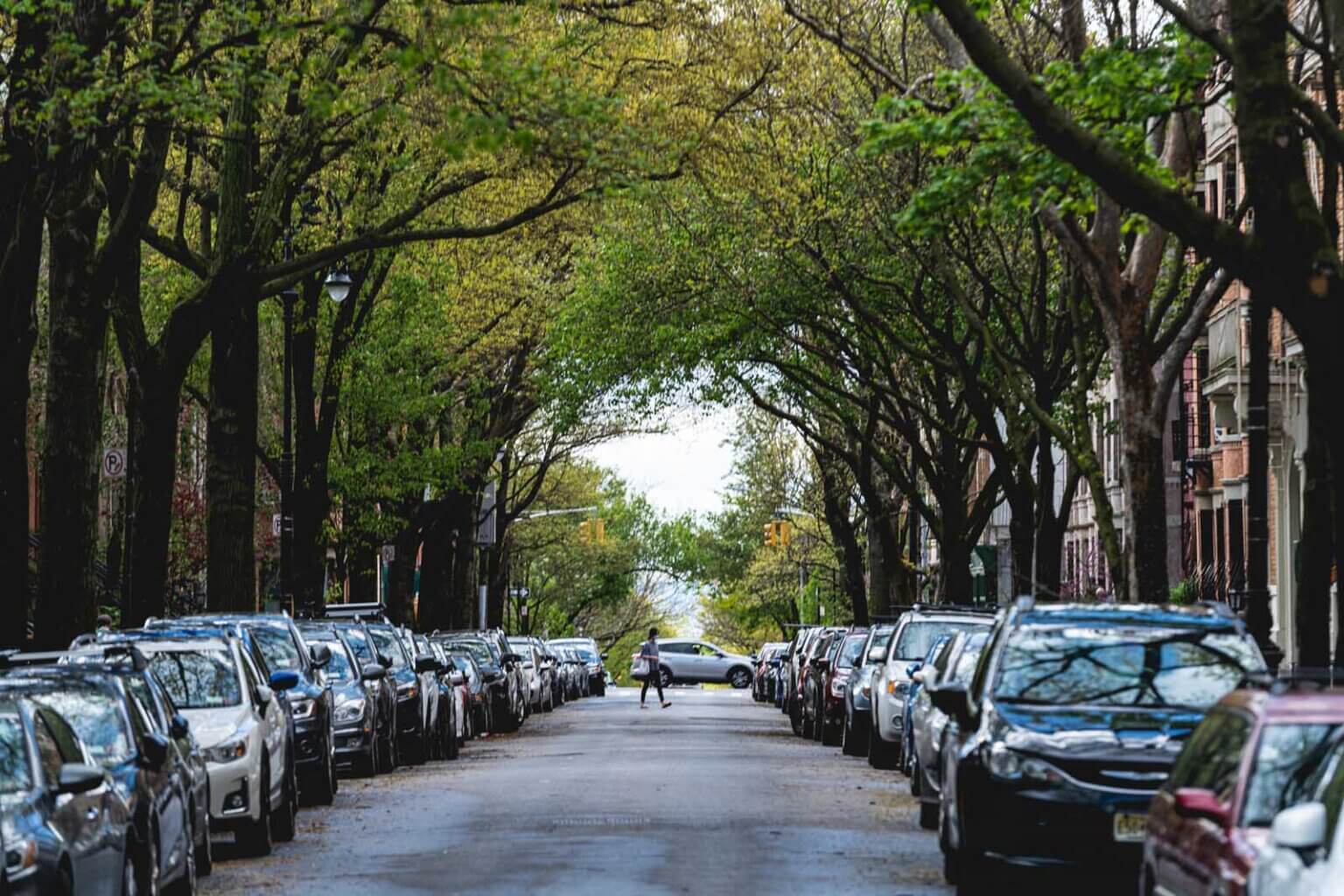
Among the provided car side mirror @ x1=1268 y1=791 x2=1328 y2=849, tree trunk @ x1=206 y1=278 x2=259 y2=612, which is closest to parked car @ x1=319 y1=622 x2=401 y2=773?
tree trunk @ x1=206 y1=278 x2=259 y2=612

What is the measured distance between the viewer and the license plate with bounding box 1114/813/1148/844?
1367 centimetres

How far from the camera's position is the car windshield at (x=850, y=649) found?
3562 centimetres

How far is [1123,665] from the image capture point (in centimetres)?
1505

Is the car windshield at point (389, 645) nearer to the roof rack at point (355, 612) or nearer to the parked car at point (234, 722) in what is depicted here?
the roof rack at point (355, 612)

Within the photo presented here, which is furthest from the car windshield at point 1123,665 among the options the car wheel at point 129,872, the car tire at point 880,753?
the car tire at point 880,753

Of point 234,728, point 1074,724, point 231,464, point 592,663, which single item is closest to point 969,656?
point 234,728

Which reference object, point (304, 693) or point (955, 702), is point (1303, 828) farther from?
point (304, 693)

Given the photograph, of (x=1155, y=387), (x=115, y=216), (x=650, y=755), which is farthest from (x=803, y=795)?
(x=115, y=216)

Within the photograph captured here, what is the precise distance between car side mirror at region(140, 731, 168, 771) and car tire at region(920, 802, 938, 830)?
821cm

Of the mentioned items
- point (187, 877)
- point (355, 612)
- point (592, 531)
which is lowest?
point (187, 877)

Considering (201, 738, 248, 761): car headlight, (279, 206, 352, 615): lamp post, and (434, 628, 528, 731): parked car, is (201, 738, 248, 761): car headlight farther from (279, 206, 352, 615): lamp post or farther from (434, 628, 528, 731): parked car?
(434, 628, 528, 731): parked car

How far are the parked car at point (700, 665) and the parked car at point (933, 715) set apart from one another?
68.2 meters

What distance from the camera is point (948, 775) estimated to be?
15.8 m

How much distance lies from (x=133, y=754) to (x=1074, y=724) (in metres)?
5.28
